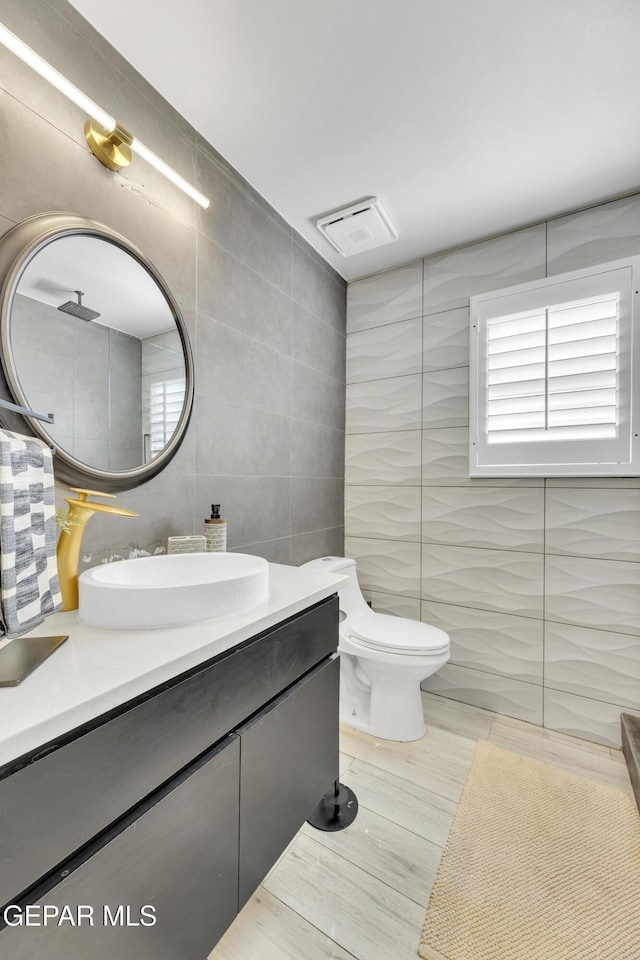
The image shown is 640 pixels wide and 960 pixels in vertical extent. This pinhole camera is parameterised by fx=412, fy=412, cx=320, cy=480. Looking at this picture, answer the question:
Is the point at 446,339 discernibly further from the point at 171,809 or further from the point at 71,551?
the point at 171,809

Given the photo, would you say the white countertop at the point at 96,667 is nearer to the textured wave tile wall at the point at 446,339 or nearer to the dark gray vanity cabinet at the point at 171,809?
the dark gray vanity cabinet at the point at 171,809

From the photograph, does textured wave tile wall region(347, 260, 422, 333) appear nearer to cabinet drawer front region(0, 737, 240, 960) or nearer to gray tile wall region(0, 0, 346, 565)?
gray tile wall region(0, 0, 346, 565)

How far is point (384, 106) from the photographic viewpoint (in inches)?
55.0

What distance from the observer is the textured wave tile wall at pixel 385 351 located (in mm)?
2287

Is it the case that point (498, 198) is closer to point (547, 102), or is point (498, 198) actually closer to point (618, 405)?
point (547, 102)

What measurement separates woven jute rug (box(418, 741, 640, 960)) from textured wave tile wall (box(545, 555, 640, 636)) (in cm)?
62

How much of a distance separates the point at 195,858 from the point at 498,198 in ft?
8.06

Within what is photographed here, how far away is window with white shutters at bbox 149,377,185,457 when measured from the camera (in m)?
1.30

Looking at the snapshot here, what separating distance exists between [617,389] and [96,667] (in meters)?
2.10

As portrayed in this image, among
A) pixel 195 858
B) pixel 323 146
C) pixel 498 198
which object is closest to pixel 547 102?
pixel 498 198

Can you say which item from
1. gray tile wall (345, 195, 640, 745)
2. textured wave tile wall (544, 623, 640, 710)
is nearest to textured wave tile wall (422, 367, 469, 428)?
gray tile wall (345, 195, 640, 745)

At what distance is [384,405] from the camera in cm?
238

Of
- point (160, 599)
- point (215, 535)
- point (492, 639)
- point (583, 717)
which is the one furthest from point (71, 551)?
point (583, 717)

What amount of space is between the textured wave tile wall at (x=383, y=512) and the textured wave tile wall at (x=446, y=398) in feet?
1.31
